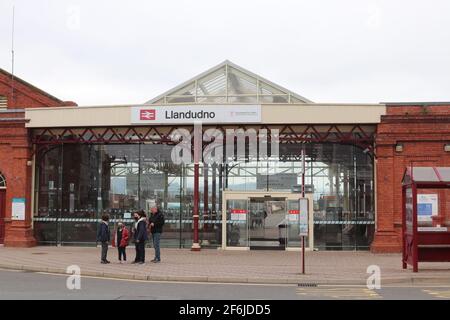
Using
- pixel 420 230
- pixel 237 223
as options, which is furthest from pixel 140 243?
pixel 420 230

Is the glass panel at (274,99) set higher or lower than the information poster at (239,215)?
higher

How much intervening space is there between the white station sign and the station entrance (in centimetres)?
309

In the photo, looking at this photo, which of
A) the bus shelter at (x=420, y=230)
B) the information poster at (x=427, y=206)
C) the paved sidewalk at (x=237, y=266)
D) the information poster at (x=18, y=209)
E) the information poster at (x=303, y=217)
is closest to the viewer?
the paved sidewalk at (x=237, y=266)

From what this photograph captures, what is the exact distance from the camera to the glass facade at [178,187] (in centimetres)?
2397

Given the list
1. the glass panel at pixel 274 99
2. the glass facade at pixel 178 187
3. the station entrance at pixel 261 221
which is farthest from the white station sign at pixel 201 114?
the glass panel at pixel 274 99

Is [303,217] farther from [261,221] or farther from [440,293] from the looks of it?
[261,221]

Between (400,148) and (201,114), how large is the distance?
7486mm

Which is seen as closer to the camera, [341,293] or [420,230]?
[341,293]

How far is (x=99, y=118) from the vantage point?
23672 mm

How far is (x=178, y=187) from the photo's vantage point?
2492cm

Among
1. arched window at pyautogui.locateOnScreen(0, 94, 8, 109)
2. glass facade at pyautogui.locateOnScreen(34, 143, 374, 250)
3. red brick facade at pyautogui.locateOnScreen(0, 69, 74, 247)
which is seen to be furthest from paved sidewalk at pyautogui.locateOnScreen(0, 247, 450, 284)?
arched window at pyautogui.locateOnScreen(0, 94, 8, 109)

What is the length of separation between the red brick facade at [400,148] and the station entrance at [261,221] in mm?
2919

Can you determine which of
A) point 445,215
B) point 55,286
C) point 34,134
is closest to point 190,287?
point 55,286

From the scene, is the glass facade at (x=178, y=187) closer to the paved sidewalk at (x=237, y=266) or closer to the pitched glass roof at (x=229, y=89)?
the paved sidewalk at (x=237, y=266)
